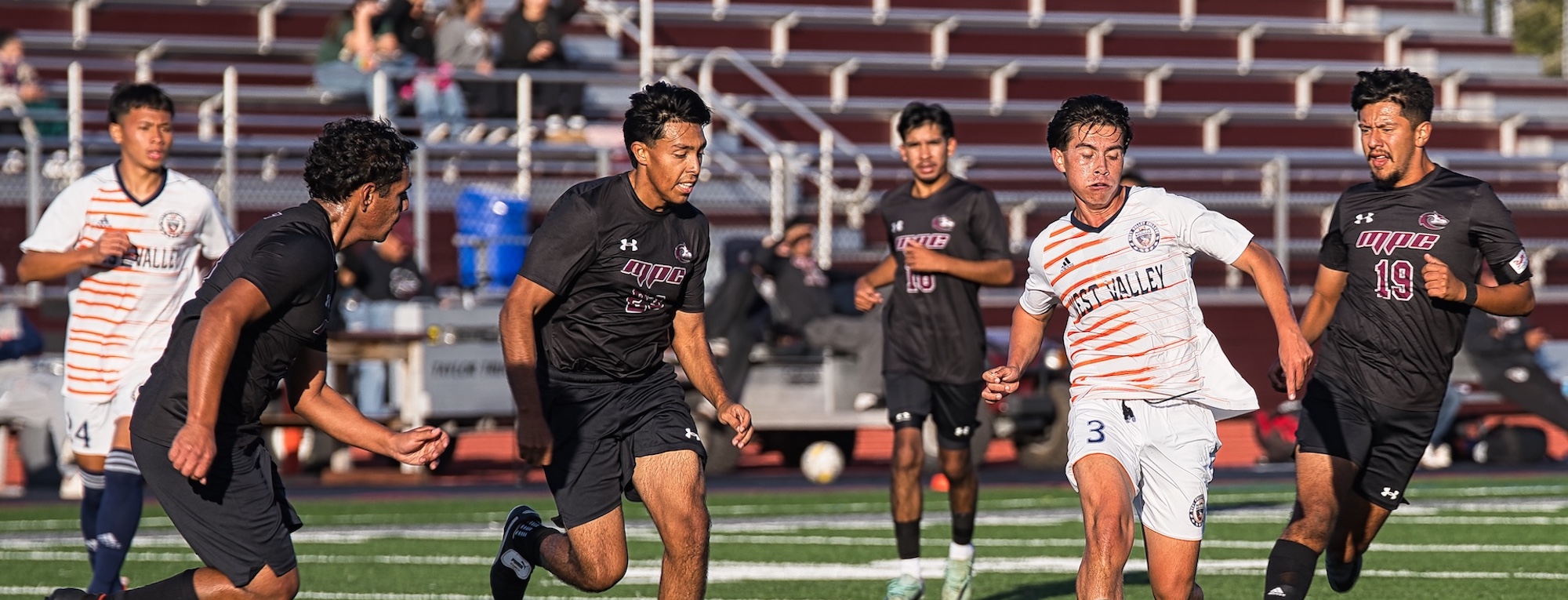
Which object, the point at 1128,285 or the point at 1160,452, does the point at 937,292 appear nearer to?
the point at 1128,285

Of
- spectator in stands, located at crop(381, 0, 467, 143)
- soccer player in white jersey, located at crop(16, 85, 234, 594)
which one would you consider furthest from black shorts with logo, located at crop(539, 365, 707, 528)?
spectator in stands, located at crop(381, 0, 467, 143)

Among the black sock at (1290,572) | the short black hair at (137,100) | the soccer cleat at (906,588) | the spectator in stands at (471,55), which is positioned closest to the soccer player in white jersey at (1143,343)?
the black sock at (1290,572)

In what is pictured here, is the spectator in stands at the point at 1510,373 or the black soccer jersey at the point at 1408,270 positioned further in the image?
the spectator in stands at the point at 1510,373

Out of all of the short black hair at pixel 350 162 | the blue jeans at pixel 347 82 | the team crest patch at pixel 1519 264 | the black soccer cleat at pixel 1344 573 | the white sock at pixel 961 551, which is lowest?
the white sock at pixel 961 551

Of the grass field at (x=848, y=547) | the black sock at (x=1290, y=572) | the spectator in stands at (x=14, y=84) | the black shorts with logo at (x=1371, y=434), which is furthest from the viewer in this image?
the spectator in stands at (x=14, y=84)

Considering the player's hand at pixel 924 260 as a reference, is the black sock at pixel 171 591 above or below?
below

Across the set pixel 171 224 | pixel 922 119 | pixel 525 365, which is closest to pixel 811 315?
pixel 922 119

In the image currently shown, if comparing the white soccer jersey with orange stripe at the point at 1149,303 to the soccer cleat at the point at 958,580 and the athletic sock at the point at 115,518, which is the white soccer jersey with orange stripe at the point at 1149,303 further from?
the athletic sock at the point at 115,518

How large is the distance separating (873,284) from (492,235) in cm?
849

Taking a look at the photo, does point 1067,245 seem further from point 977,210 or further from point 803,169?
point 803,169

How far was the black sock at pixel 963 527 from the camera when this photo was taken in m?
8.58

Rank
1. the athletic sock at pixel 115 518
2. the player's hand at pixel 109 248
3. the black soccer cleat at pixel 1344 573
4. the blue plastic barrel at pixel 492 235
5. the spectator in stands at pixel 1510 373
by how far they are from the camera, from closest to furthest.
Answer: the black soccer cleat at pixel 1344 573 < the athletic sock at pixel 115 518 < the player's hand at pixel 109 248 < the spectator in stands at pixel 1510 373 < the blue plastic barrel at pixel 492 235

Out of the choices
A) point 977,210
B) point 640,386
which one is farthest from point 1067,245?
point 977,210

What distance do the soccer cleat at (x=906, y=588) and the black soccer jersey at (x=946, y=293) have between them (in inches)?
46.3
